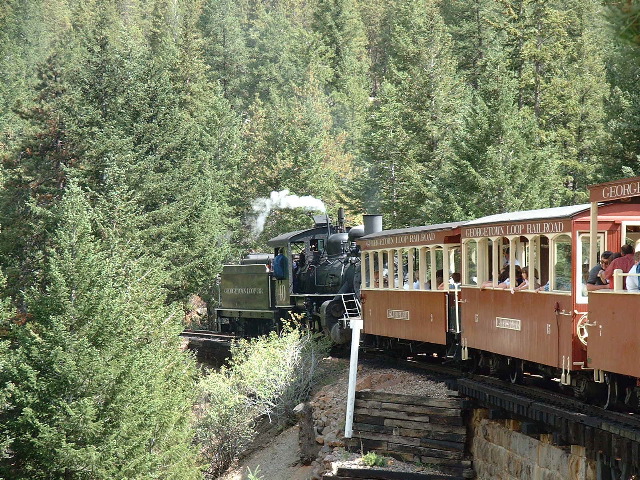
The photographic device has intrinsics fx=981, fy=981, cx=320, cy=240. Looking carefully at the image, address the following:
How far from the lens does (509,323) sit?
638 inches

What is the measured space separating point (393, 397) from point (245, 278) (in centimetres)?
1574

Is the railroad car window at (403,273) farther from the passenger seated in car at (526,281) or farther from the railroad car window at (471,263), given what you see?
the passenger seated in car at (526,281)

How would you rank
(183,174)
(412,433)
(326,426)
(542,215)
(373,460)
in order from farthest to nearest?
(183,174), (326,426), (412,433), (373,460), (542,215)

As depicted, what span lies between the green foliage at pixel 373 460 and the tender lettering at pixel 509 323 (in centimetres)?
344

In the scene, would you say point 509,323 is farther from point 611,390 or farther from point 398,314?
point 398,314

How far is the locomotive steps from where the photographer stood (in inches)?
691

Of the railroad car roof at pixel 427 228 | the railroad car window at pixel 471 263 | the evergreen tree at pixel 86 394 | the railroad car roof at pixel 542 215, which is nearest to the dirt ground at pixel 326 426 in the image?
the evergreen tree at pixel 86 394

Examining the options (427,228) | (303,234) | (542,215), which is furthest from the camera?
(303,234)

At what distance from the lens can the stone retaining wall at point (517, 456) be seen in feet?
45.6

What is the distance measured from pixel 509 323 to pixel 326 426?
21.7 feet

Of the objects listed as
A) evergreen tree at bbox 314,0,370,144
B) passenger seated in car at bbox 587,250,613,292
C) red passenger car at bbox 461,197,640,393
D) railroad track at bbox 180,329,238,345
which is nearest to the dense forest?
railroad track at bbox 180,329,238,345

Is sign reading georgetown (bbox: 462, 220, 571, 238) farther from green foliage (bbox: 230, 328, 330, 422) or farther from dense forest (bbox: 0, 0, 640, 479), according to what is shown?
green foliage (bbox: 230, 328, 330, 422)

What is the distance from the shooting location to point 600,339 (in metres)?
12.6

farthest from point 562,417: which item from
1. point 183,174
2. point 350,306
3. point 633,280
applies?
point 183,174
